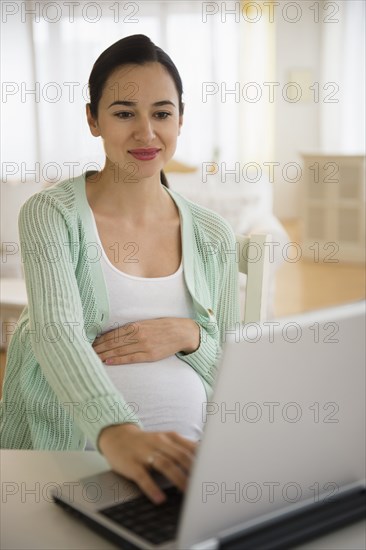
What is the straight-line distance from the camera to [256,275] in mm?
1601

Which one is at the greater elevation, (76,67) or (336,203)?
(76,67)

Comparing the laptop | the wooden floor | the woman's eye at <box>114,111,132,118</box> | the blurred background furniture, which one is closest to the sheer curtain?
the wooden floor

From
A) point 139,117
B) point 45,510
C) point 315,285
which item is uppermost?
point 139,117

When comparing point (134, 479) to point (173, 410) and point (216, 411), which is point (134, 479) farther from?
point (173, 410)

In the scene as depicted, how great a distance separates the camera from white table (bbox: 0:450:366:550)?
34.1 inches

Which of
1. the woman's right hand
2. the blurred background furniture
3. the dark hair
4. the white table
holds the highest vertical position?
the dark hair

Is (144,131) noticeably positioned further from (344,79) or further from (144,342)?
(344,79)

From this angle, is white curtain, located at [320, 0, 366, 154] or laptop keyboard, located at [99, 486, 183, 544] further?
white curtain, located at [320, 0, 366, 154]

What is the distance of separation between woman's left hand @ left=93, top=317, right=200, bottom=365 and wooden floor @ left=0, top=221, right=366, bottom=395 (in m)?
3.63

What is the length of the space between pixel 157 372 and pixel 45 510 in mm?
504

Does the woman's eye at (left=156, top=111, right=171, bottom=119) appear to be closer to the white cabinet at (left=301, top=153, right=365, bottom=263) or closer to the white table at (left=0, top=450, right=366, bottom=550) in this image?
the white table at (left=0, top=450, right=366, bottom=550)

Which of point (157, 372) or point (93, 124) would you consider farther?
point (93, 124)

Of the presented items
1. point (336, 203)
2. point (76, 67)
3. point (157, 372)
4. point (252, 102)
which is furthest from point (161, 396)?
point (252, 102)

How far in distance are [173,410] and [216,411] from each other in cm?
66
